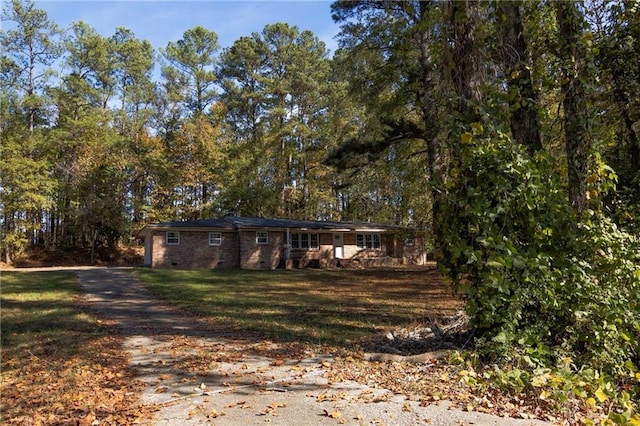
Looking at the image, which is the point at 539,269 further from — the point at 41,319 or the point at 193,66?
the point at 193,66

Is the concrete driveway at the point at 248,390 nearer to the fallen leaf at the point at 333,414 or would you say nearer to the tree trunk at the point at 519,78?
the fallen leaf at the point at 333,414

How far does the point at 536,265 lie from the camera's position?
15.7 feet

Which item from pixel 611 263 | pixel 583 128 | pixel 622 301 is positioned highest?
pixel 583 128

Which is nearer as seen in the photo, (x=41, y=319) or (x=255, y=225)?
(x=41, y=319)

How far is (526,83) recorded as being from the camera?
5.91 meters

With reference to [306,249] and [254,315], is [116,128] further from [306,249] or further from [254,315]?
[254,315]

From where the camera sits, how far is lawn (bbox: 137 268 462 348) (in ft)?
26.5

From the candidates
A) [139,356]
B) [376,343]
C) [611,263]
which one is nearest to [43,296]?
[139,356]

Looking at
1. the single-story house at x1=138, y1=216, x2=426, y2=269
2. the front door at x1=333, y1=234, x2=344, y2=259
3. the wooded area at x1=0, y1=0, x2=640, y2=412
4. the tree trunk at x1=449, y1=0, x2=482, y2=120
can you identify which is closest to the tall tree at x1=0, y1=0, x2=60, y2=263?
the wooded area at x1=0, y1=0, x2=640, y2=412

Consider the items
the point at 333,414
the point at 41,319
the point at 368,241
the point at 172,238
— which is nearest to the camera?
the point at 333,414

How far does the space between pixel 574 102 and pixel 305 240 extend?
21598 millimetres

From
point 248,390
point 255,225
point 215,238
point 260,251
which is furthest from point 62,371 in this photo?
point 260,251

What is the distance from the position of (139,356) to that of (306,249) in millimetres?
20471

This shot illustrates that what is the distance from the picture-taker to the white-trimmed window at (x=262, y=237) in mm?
25188
